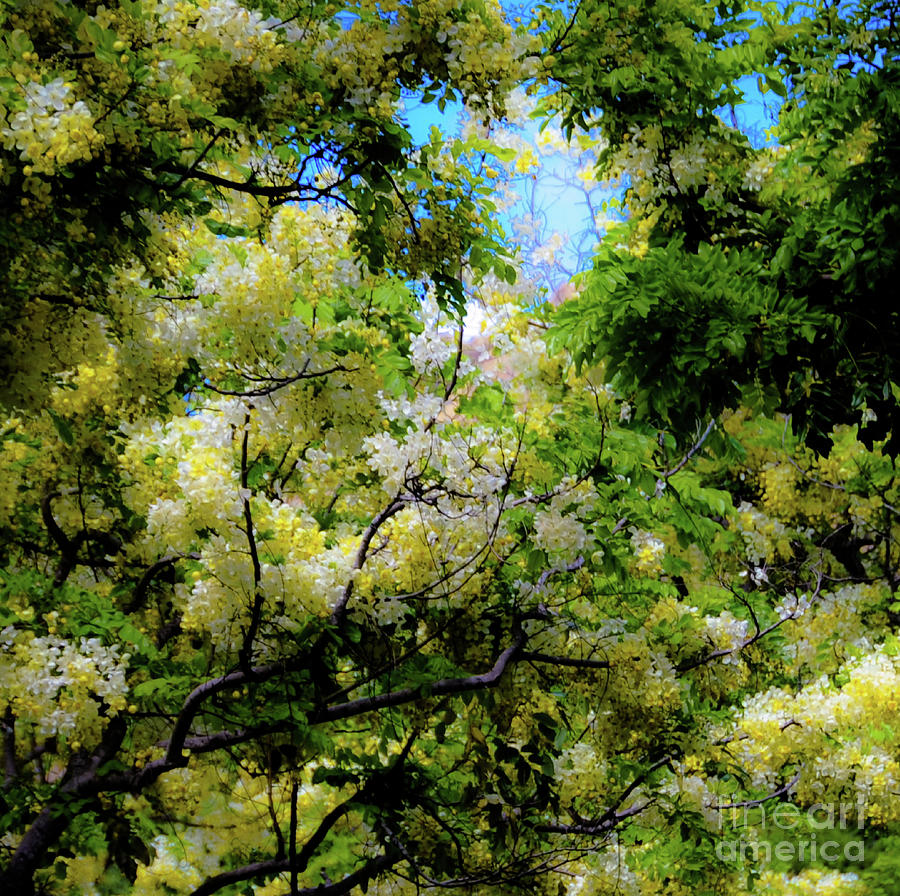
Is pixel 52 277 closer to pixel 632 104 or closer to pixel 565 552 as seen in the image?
pixel 565 552

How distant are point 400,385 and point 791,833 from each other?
24.8 ft

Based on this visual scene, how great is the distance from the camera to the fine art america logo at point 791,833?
7016mm

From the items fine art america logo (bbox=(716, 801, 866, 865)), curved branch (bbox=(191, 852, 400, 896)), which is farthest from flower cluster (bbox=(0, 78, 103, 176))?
fine art america logo (bbox=(716, 801, 866, 865))

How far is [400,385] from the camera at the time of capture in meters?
3.96

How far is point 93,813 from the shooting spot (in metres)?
5.05

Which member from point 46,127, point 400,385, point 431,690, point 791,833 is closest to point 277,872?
point 431,690

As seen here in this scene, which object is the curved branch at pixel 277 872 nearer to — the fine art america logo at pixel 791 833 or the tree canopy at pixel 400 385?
the tree canopy at pixel 400 385

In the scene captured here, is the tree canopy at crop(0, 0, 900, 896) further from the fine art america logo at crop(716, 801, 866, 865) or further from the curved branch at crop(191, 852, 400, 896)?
the fine art america logo at crop(716, 801, 866, 865)

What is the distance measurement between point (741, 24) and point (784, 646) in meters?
4.80

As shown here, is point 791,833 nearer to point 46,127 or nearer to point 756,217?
point 756,217

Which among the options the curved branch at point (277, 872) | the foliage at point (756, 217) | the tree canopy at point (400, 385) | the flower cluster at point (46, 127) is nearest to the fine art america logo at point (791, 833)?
the tree canopy at point (400, 385)

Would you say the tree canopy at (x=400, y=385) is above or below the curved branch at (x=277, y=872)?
above

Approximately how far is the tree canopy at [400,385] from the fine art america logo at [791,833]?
1.55 ft

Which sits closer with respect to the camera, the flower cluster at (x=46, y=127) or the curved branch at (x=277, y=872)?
the flower cluster at (x=46, y=127)
